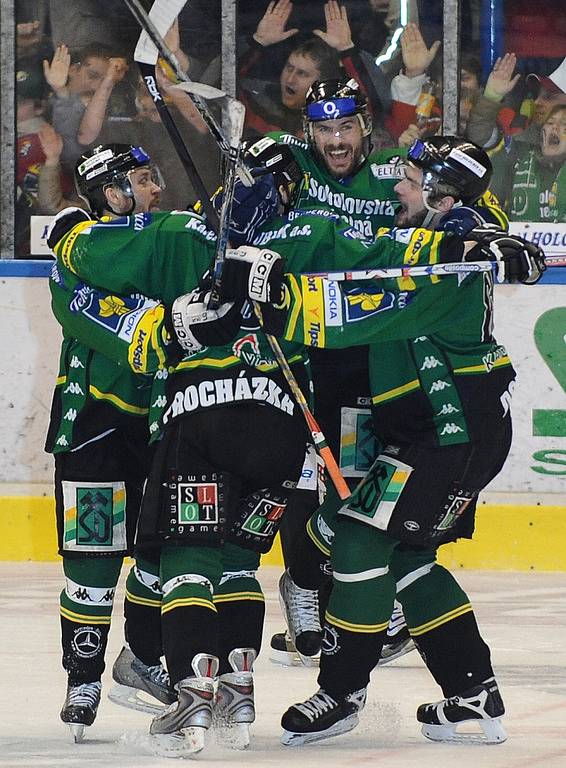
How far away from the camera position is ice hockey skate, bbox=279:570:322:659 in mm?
4559

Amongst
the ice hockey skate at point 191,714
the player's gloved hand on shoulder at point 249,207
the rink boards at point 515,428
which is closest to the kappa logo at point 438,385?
the player's gloved hand on shoulder at point 249,207

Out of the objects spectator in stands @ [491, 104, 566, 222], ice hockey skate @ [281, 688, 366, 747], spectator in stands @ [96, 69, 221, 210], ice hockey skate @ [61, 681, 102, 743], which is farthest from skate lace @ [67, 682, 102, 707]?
spectator in stands @ [491, 104, 566, 222]

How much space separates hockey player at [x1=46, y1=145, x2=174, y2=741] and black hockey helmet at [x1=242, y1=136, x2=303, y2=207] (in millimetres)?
284

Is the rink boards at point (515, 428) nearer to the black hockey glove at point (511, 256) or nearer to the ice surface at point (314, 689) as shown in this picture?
the ice surface at point (314, 689)

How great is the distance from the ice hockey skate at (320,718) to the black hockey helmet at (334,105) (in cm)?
134

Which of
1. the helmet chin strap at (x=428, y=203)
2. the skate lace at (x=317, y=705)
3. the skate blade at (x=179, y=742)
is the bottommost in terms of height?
the skate lace at (x=317, y=705)

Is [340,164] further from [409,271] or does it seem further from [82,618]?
[82,618]

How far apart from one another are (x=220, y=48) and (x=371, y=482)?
15.7 feet

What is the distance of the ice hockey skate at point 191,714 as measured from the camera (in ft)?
10.2

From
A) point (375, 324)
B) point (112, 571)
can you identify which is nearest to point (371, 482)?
point (375, 324)

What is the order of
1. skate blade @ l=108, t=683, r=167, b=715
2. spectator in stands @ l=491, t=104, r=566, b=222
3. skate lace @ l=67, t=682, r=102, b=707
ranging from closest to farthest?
1. skate lace @ l=67, t=682, r=102, b=707
2. skate blade @ l=108, t=683, r=167, b=715
3. spectator in stands @ l=491, t=104, r=566, b=222

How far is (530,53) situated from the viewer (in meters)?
7.82

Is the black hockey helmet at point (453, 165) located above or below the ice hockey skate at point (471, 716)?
above

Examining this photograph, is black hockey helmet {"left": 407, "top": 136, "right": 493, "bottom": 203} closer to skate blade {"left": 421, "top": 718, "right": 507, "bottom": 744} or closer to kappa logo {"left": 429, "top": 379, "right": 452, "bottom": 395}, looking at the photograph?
kappa logo {"left": 429, "top": 379, "right": 452, "bottom": 395}
